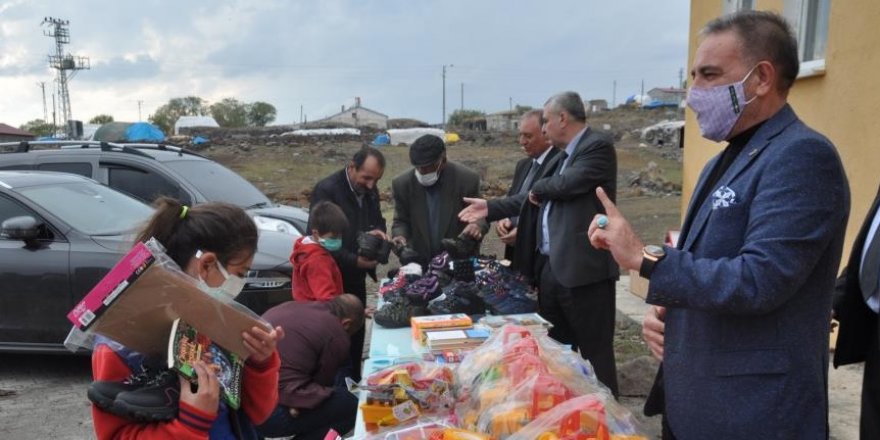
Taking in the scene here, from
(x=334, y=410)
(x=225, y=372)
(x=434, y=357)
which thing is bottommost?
(x=334, y=410)

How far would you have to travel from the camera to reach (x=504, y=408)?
182 cm

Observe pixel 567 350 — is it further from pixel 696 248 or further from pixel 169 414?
pixel 169 414

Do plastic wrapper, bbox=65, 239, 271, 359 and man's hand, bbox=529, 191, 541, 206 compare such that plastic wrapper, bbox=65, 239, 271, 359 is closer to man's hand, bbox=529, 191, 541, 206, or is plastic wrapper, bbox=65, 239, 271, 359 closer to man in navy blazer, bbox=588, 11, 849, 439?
man in navy blazer, bbox=588, 11, 849, 439

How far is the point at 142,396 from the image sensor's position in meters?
1.47

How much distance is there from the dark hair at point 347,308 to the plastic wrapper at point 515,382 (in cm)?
107

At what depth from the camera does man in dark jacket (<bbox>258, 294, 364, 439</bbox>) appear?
2.91m

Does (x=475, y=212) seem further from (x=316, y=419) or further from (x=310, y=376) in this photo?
(x=316, y=419)

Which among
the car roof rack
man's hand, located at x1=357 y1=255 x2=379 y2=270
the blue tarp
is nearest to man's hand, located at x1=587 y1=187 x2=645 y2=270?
man's hand, located at x1=357 y1=255 x2=379 y2=270

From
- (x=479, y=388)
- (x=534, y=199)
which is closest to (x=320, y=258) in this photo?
(x=534, y=199)

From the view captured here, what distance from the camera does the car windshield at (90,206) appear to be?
5000 millimetres

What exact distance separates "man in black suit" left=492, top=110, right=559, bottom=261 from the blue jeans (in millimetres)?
1528

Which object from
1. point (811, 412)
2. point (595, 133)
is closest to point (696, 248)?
point (811, 412)

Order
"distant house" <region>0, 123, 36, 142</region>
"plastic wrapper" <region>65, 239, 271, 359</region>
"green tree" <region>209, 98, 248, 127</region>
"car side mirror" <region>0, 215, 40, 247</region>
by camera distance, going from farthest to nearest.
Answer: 1. "green tree" <region>209, 98, 248, 127</region>
2. "distant house" <region>0, 123, 36, 142</region>
3. "car side mirror" <region>0, 215, 40, 247</region>
4. "plastic wrapper" <region>65, 239, 271, 359</region>

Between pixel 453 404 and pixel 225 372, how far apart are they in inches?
31.8
